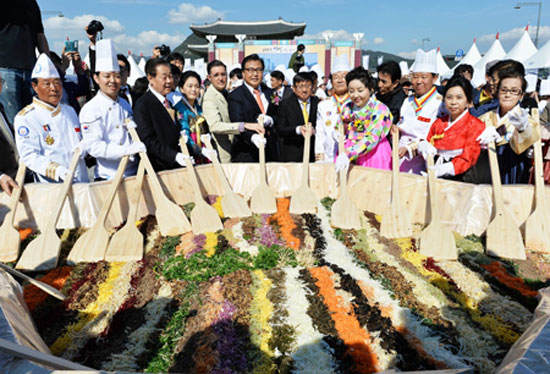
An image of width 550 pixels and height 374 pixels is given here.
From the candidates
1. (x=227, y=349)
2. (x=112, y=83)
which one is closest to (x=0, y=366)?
(x=227, y=349)

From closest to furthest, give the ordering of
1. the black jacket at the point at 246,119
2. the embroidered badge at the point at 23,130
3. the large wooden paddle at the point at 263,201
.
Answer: the embroidered badge at the point at 23,130 < the large wooden paddle at the point at 263,201 < the black jacket at the point at 246,119

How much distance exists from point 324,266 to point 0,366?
6.96 feet

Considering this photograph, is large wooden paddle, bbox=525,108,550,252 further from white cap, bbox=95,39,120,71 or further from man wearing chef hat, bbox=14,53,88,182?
man wearing chef hat, bbox=14,53,88,182

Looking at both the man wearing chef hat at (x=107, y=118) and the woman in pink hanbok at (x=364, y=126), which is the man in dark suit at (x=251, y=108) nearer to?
the woman in pink hanbok at (x=364, y=126)

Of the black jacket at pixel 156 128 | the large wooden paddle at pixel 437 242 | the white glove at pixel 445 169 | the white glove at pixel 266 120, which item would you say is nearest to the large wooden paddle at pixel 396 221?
the large wooden paddle at pixel 437 242

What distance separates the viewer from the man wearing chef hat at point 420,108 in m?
4.07

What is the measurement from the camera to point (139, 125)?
12.8ft

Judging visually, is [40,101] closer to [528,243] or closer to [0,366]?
[0,366]

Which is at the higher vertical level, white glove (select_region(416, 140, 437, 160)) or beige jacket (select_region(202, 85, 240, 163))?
beige jacket (select_region(202, 85, 240, 163))

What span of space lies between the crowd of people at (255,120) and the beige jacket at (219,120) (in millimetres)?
14

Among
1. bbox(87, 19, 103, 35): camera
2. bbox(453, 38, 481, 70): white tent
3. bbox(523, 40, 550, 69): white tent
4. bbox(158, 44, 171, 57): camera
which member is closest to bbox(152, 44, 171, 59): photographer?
bbox(158, 44, 171, 57): camera

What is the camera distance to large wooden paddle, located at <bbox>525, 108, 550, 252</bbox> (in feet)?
10.5

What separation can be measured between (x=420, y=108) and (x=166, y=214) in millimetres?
2881

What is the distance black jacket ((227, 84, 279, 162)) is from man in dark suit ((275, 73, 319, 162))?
0.25m
